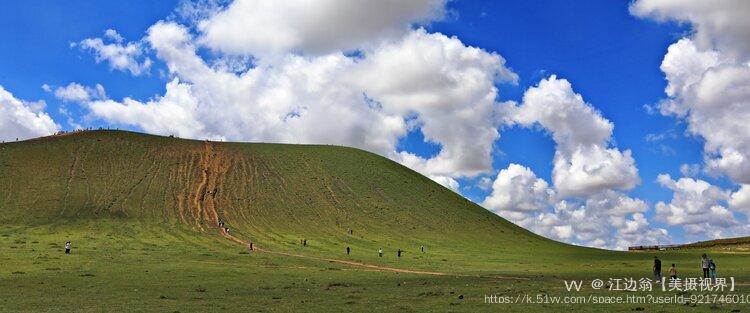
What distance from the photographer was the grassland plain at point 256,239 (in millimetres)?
31891

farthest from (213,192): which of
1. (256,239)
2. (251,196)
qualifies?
(256,239)

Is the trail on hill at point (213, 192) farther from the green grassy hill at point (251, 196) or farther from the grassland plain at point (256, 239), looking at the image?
the grassland plain at point (256, 239)

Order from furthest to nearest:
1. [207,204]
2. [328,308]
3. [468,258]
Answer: [207,204], [468,258], [328,308]

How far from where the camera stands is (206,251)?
238 feet

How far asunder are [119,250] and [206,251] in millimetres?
10512

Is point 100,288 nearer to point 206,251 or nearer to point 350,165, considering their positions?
point 206,251

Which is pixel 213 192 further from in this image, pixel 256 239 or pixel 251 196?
pixel 256 239

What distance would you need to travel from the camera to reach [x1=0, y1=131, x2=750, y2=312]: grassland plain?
105 feet

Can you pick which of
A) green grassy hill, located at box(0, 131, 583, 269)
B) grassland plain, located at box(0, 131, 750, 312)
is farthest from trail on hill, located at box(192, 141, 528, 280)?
grassland plain, located at box(0, 131, 750, 312)

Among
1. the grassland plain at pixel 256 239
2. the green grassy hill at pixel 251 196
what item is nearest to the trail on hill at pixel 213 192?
the green grassy hill at pixel 251 196

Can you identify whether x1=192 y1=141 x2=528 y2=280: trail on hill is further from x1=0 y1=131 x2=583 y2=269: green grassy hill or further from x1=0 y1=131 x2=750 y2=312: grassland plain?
x1=0 y1=131 x2=750 y2=312: grassland plain

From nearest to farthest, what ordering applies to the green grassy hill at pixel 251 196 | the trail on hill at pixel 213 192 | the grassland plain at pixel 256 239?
the grassland plain at pixel 256 239 → the trail on hill at pixel 213 192 → the green grassy hill at pixel 251 196

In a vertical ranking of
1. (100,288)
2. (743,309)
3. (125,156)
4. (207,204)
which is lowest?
(100,288)

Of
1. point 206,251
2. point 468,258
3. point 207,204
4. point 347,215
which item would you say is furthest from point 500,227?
point 206,251
